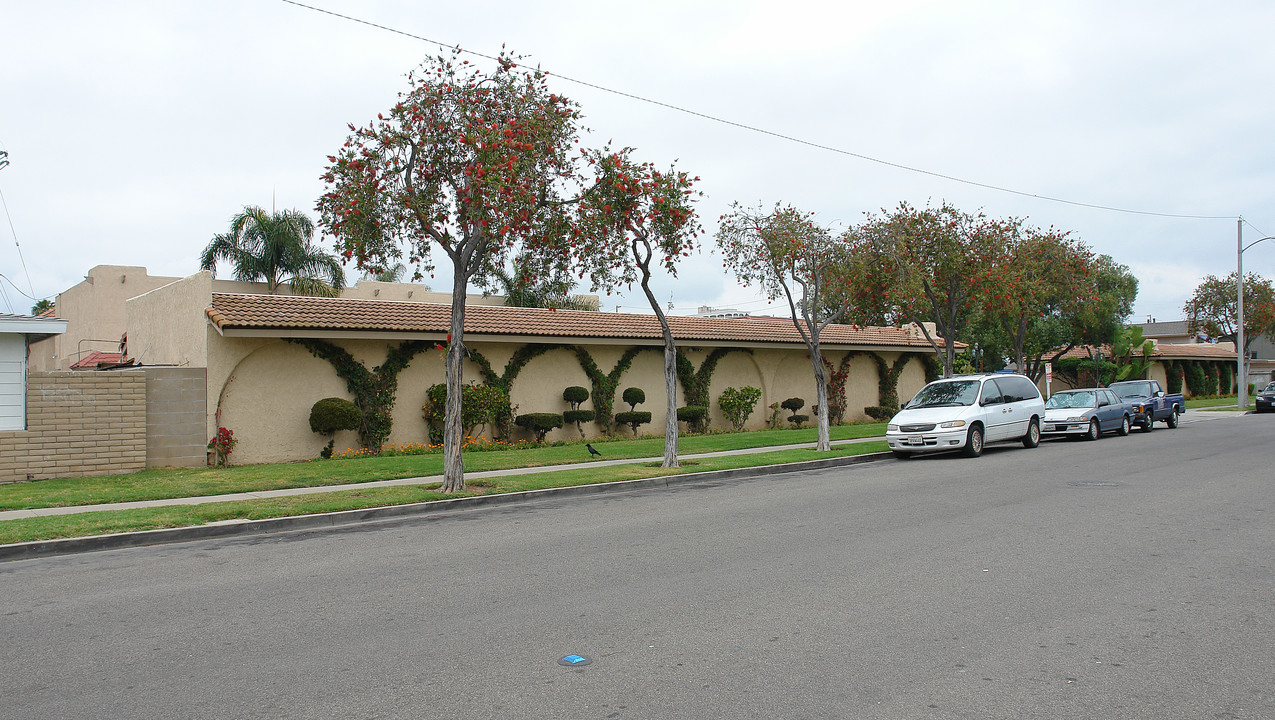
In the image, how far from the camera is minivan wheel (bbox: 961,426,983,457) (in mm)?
17969

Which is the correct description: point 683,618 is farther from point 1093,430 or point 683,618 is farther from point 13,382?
point 1093,430

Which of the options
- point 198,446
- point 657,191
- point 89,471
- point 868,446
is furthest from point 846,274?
point 89,471

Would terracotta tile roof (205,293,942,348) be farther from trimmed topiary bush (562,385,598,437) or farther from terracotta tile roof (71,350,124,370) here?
terracotta tile roof (71,350,124,370)

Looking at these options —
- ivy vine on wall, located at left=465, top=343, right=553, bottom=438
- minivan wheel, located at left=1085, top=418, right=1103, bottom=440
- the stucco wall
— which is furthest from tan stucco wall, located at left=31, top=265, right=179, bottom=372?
minivan wheel, located at left=1085, top=418, right=1103, bottom=440

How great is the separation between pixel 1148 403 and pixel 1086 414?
4541 mm

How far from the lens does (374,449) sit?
1925 cm

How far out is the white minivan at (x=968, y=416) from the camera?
17.8 m

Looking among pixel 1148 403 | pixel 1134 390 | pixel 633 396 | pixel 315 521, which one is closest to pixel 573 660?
pixel 315 521

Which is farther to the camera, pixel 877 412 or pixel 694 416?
pixel 877 412

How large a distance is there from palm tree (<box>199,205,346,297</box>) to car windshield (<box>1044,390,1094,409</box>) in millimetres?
27010

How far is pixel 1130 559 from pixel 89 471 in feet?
54.2

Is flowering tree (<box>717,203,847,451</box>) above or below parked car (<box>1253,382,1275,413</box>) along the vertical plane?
above

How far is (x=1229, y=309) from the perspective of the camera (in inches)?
2165

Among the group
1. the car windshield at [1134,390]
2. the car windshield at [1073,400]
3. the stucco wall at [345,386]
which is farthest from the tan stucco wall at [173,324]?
the car windshield at [1134,390]
